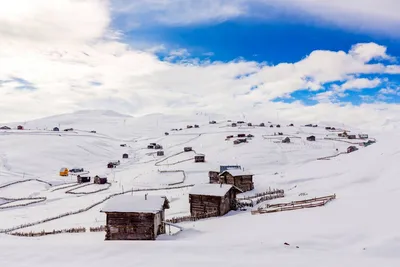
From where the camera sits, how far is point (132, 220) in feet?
85.4

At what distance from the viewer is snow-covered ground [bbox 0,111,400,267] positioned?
17.1 m

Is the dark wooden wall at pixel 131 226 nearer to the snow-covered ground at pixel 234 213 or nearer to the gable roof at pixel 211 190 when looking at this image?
the snow-covered ground at pixel 234 213

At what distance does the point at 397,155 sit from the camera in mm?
46562

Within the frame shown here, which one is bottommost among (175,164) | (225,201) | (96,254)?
(96,254)

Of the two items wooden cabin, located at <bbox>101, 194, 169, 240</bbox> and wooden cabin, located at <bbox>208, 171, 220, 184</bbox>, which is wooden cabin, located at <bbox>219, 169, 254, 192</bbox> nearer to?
wooden cabin, located at <bbox>208, 171, 220, 184</bbox>

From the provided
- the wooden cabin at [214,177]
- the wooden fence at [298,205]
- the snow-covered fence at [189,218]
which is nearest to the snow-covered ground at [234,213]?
the wooden fence at [298,205]

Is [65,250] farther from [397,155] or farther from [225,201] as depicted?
[397,155]

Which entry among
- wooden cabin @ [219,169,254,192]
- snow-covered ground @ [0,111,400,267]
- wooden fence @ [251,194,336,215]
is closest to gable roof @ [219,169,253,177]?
wooden cabin @ [219,169,254,192]

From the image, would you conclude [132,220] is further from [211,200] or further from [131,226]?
[211,200]

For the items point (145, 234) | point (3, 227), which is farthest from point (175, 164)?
point (145, 234)

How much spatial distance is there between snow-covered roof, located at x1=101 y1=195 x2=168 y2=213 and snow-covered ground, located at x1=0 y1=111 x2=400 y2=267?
2.22 m

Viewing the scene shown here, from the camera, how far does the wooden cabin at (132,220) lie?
2559cm

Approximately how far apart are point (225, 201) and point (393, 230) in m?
17.4

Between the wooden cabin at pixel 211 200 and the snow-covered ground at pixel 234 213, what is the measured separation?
1.36m
